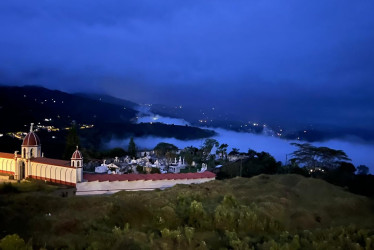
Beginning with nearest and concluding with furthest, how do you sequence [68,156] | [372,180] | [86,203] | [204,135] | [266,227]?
[266,227], [86,203], [372,180], [68,156], [204,135]

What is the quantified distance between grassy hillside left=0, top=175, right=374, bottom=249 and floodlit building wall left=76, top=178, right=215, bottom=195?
1.59m

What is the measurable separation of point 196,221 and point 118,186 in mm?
8629

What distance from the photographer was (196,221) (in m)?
12.9

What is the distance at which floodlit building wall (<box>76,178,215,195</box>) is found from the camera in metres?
19.2

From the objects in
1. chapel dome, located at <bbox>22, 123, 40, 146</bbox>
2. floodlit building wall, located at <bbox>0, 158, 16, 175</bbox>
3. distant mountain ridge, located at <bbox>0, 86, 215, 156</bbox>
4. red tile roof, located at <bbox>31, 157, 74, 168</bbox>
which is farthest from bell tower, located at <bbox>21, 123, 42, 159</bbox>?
distant mountain ridge, located at <bbox>0, 86, 215, 156</bbox>

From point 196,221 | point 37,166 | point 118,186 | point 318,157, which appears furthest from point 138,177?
point 318,157

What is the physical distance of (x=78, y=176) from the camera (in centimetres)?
1911

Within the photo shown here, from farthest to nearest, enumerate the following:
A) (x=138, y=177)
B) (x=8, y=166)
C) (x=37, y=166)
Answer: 1. (x=8, y=166)
2. (x=37, y=166)
3. (x=138, y=177)

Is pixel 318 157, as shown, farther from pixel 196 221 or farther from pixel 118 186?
pixel 196 221

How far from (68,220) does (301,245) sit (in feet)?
25.9

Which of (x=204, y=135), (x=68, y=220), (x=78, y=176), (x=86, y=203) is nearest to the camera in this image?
(x=68, y=220)

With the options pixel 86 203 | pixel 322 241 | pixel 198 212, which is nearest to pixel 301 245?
pixel 322 241

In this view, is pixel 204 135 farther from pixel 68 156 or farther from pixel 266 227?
pixel 266 227

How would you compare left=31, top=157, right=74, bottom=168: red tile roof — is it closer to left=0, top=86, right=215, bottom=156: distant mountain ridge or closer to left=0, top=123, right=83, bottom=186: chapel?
left=0, top=123, right=83, bottom=186: chapel
